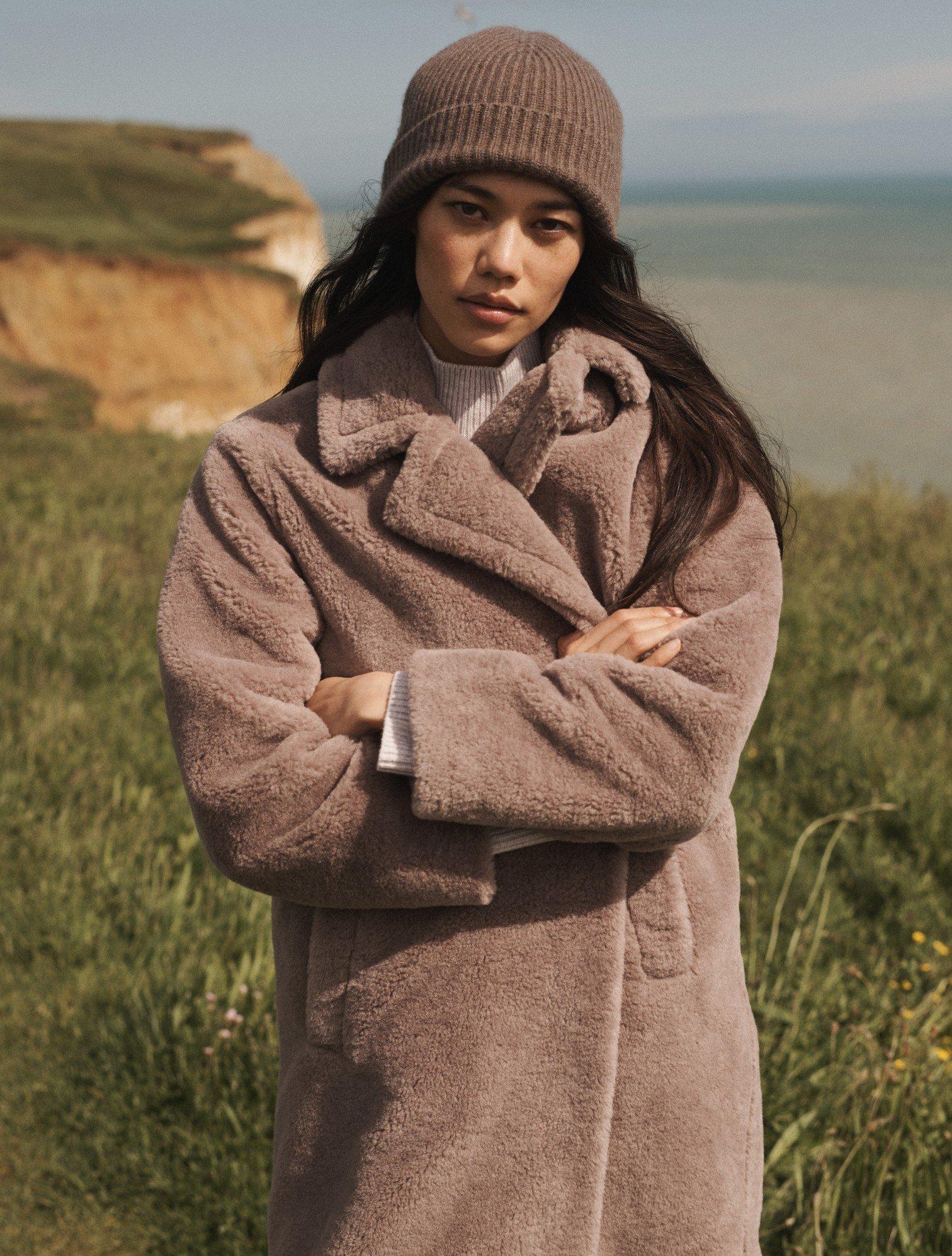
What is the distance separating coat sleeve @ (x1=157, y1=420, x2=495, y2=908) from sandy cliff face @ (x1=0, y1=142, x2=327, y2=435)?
73.8 ft

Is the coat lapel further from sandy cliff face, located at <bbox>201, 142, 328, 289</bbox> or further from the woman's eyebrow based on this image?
sandy cliff face, located at <bbox>201, 142, 328, 289</bbox>

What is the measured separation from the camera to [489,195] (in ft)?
5.07

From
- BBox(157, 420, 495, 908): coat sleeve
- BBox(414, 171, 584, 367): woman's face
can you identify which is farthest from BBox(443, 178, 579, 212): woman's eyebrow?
BBox(157, 420, 495, 908): coat sleeve

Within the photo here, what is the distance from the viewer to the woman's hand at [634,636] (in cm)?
146

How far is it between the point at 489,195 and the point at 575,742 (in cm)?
72

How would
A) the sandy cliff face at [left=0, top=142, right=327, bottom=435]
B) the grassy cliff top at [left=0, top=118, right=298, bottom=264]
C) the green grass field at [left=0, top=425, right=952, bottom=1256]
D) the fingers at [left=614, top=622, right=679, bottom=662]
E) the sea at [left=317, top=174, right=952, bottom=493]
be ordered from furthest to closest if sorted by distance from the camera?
1. the grassy cliff top at [left=0, top=118, right=298, bottom=264]
2. the sandy cliff face at [left=0, top=142, right=327, bottom=435]
3. the sea at [left=317, top=174, right=952, bottom=493]
4. the green grass field at [left=0, top=425, right=952, bottom=1256]
5. the fingers at [left=614, top=622, right=679, bottom=662]

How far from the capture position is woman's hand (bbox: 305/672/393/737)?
144cm

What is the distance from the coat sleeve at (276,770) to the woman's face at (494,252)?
1.32 feet

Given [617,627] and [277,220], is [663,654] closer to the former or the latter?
[617,627]

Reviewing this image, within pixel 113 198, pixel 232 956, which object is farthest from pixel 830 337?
pixel 232 956

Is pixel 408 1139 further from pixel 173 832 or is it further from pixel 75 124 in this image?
pixel 75 124

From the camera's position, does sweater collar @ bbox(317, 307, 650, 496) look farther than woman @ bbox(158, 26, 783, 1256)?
Yes

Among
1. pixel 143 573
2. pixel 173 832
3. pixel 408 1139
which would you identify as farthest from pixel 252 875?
pixel 143 573

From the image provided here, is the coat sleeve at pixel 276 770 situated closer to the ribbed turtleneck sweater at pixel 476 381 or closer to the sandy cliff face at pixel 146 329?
the ribbed turtleneck sweater at pixel 476 381
